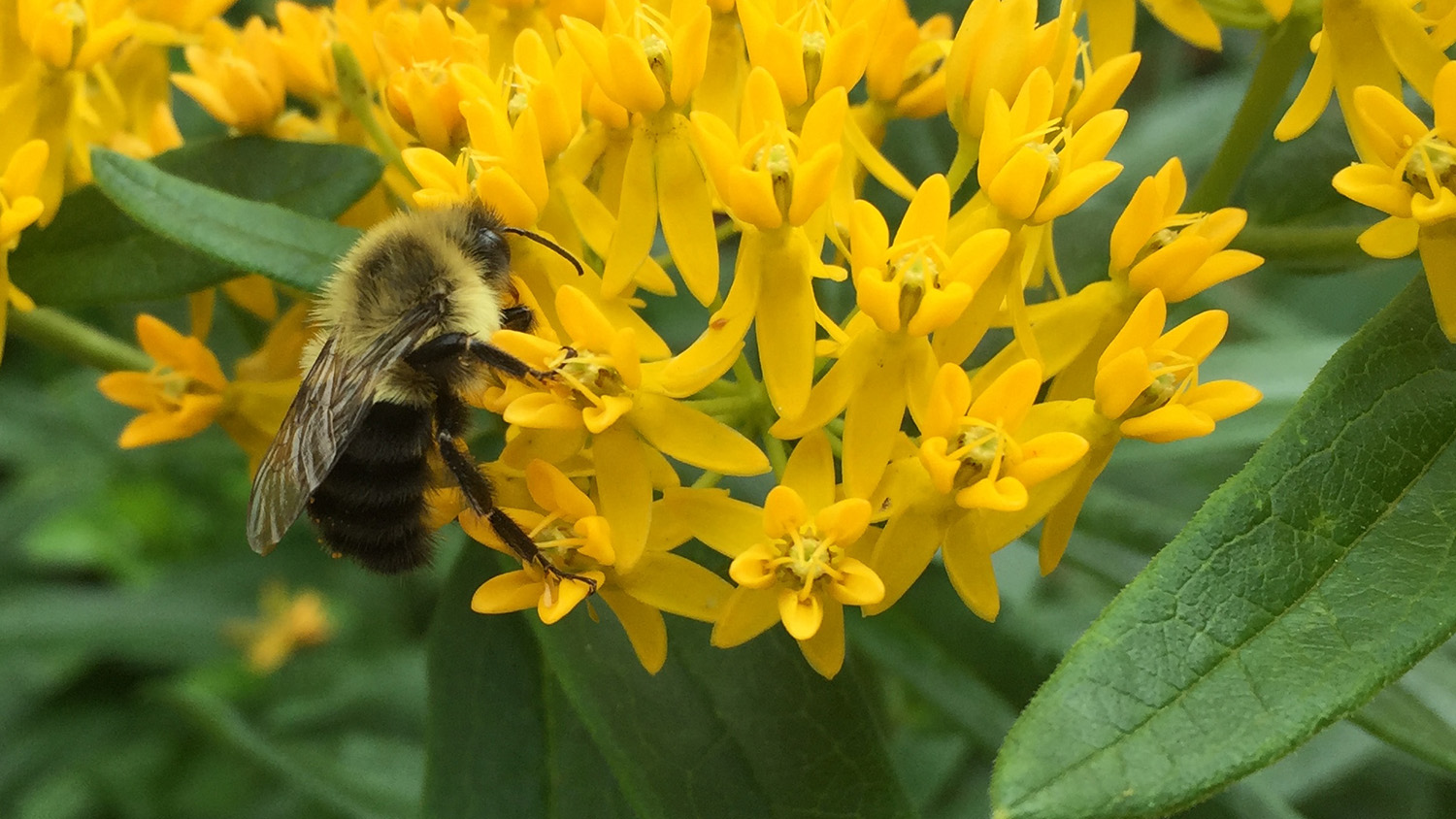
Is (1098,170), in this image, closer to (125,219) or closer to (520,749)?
(520,749)

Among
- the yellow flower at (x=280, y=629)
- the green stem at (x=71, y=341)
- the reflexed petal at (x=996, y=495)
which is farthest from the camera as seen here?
the yellow flower at (x=280, y=629)

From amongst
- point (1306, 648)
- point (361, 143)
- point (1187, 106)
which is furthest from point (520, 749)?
point (1187, 106)

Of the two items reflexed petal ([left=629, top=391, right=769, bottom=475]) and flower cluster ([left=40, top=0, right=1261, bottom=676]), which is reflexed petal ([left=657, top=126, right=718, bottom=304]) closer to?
flower cluster ([left=40, top=0, right=1261, bottom=676])

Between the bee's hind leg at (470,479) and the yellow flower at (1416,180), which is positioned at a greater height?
the yellow flower at (1416,180)

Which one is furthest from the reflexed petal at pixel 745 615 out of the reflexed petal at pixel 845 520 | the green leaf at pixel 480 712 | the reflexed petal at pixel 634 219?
the green leaf at pixel 480 712

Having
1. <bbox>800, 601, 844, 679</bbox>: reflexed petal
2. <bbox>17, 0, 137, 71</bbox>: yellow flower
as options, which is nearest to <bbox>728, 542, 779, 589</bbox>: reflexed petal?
<bbox>800, 601, 844, 679</bbox>: reflexed petal

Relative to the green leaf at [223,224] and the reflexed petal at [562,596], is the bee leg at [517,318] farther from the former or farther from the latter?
the reflexed petal at [562,596]

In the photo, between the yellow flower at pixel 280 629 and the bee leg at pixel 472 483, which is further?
the yellow flower at pixel 280 629
